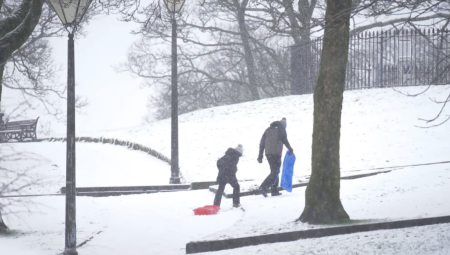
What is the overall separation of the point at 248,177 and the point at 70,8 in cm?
1050

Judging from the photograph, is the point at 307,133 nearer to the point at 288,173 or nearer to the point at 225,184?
the point at 288,173

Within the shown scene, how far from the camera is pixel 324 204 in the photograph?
9805 mm

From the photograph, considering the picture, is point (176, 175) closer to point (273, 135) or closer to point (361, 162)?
point (273, 135)

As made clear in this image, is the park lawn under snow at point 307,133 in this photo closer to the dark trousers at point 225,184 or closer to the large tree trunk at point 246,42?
the dark trousers at point 225,184

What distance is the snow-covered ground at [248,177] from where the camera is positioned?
30.5ft

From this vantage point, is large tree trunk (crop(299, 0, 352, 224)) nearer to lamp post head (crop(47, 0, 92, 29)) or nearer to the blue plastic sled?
lamp post head (crop(47, 0, 92, 29))

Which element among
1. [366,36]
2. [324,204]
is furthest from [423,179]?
[366,36]

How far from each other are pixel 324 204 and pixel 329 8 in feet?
9.90

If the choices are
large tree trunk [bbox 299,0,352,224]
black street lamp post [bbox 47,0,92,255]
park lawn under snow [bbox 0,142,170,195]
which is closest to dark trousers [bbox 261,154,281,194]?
large tree trunk [bbox 299,0,352,224]

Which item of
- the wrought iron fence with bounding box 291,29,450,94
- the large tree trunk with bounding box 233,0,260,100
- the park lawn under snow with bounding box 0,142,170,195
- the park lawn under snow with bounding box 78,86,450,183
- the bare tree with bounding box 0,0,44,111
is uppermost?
the large tree trunk with bounding box 233,0,260,100

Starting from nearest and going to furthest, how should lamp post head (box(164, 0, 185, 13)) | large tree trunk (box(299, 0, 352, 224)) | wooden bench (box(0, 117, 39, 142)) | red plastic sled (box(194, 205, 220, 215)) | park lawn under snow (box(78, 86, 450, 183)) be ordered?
1. large tree trunk (box(299, 0, 352, 224))
2. red plastic sled (box(194, 205, 220, 215))
3. lamp post head (box(164, 0, 185, 13))
4. park lawn under snow (box(78, 86, 450, 183))
5. wooden bench (box(0, 117, 39, 142))

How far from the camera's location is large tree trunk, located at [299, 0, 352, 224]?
9.80 metres

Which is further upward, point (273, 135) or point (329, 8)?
point (329, 8)

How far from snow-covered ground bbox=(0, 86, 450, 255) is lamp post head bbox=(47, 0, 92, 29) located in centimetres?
218
